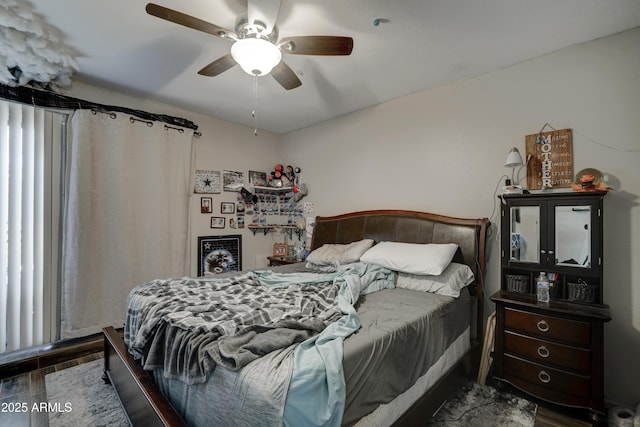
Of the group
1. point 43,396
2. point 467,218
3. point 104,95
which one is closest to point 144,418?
point 43,396

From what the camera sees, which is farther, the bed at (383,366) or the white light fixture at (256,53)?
the white light fixture at (256,53)

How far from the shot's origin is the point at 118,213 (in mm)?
3002

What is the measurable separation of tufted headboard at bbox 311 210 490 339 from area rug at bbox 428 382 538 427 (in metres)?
0.50

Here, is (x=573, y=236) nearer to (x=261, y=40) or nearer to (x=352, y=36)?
(x=352, y=36)

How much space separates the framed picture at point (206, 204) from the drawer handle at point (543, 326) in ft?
11.7

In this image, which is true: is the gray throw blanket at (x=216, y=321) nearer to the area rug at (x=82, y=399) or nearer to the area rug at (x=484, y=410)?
the area rug at (x=82, y=399)

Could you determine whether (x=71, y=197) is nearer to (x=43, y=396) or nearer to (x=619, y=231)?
(x=43, y=396)

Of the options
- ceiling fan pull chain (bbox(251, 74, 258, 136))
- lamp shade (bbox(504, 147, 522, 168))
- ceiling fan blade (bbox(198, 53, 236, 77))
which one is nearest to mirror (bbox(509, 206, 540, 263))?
lamp shade (bbox(504, 147, 522, 168))

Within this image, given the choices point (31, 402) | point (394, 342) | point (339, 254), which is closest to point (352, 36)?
point (339, 254)

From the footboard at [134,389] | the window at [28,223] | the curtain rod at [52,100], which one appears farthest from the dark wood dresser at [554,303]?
the window at [28,223]

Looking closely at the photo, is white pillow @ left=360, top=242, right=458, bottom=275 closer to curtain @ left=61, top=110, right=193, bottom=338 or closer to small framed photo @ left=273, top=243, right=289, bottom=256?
small framed photo @ left=273, top=243, right=289, bottom=256

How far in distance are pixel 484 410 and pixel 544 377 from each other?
454 millimetres

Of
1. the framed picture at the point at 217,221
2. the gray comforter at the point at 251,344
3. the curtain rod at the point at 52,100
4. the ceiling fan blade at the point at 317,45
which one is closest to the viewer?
the gray comforter at the point at 251,344

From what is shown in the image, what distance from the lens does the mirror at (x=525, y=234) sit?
2.26 meters
